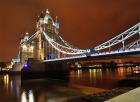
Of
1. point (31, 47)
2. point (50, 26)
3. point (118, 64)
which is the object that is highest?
point (50, 26)

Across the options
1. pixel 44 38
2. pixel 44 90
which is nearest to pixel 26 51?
pixel 44 38

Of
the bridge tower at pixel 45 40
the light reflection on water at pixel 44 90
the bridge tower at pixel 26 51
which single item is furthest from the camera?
the bridge tower at pixel 26 51

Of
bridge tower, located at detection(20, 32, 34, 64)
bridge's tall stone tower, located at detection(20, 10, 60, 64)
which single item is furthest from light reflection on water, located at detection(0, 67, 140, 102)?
bridge tower, located at detection(20, 32, 34, 64)

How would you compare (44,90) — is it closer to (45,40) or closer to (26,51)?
(45,40)

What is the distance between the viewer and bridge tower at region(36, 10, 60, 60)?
4866cm

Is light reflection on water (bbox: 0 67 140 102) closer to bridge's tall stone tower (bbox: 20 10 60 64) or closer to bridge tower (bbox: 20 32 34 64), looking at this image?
bridge's tall stone tower (bbox: 20 10 60 64)

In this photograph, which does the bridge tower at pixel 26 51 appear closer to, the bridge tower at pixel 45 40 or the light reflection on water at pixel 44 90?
the bridge tower at pixel 45 40

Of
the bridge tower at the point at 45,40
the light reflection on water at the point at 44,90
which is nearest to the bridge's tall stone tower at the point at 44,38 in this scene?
the bridge tower at the point at 45,40

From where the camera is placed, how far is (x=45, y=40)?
5016cm

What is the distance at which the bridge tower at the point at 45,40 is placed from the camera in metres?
48.7

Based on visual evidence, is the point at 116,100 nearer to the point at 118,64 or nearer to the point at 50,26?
the point at 50,26

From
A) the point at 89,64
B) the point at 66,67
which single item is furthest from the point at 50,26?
the point at 89,64

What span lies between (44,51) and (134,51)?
31.9 m

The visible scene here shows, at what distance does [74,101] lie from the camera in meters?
10.8
